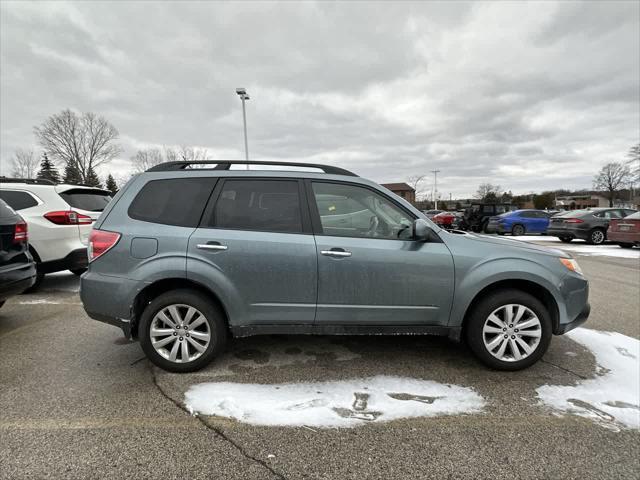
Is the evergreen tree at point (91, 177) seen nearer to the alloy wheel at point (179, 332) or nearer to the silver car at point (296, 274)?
the silver car at point (296, 274)

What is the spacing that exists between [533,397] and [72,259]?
6259mm

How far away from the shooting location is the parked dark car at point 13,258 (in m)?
3.51

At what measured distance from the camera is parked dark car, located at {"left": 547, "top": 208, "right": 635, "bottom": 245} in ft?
41.1

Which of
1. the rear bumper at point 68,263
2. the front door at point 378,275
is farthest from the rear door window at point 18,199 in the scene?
the front door at point 378,275

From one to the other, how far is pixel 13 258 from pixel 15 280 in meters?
0.29

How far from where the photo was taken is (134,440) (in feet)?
6.88

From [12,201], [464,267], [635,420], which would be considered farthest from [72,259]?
[635,420]

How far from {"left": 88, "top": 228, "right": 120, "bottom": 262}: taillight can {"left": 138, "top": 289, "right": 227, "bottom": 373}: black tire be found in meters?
0.61

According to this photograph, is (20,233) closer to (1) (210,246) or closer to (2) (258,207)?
(1) (210,246)

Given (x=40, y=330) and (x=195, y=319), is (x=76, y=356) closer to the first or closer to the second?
(x=40, y=330)

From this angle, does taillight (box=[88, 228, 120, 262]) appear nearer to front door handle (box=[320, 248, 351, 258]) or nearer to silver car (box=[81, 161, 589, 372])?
silver car (box=[81, 161, 589, 372])

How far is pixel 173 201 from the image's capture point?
9.66 ft

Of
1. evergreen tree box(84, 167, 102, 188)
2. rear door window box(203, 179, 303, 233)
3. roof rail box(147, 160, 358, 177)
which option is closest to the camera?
rear door window box(203, 179, 303, 233)

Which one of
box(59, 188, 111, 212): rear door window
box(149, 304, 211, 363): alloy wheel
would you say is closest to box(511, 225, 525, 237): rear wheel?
box(59, 188, 111, 212): rear door window
